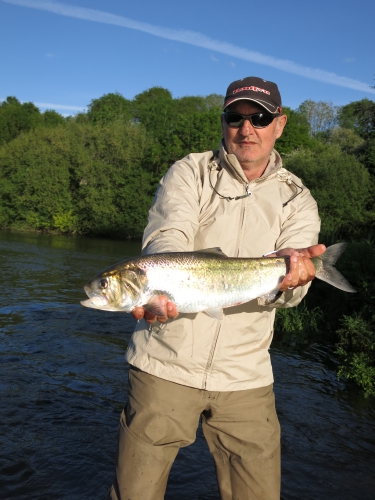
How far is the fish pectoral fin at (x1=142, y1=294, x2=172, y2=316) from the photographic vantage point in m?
3.08

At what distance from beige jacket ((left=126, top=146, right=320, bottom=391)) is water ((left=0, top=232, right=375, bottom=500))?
112 inches

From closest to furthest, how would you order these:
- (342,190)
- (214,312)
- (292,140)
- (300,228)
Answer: (214,312)
(300,228)
(342,190)
(292,140)

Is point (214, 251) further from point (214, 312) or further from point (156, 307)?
point (156, 307)

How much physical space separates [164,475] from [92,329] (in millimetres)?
9393

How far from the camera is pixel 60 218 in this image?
167 feet

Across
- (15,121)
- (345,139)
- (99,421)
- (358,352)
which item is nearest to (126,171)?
(345,139)

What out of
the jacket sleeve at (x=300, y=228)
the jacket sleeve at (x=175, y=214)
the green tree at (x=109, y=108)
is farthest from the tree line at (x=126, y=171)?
the jacket sleeve at (x=175, y=214)

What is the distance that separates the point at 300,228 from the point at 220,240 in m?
0.66

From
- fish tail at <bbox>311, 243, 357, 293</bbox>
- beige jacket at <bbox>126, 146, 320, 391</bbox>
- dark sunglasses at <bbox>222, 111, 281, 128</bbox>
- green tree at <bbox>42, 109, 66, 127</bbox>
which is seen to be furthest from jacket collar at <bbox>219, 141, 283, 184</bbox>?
green tree at <bbox>42, 109, 66, 127</bbox>

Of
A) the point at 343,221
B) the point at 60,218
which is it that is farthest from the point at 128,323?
the point at 60,218

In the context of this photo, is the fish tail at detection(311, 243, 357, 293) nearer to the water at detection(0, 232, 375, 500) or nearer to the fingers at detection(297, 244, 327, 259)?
the fingers at detection(297, 244, 327, 259)

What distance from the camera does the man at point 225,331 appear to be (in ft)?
11.2

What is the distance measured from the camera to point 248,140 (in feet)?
12.4

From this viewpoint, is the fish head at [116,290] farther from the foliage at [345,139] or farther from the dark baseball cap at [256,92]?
the foliage at [345,139]
